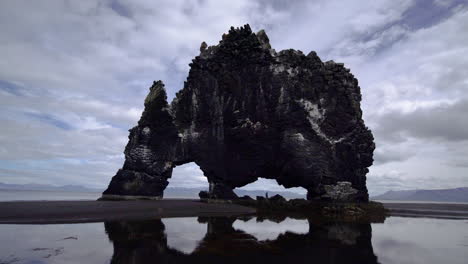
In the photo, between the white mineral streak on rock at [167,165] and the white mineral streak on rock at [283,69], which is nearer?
the white mineral streak on rock at [283,69]

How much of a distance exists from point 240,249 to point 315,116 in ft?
116

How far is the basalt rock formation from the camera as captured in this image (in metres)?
45.6

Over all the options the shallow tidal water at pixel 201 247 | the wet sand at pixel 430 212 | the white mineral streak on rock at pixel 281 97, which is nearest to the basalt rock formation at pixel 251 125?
the white mineral streak on rock at pixel 281 97

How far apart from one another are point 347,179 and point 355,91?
49.2 ft

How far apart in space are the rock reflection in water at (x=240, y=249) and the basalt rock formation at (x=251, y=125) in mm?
28348

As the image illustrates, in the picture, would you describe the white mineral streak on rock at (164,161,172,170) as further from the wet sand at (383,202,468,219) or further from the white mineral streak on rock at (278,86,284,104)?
the wet sand at (383,202,468,219)

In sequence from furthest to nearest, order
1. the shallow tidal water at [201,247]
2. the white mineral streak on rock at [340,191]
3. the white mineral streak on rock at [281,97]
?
the white mineral streak on rock at [281,97] < the white mineral streak on rock at [340,191] < the shallow tidal water at [201,247]

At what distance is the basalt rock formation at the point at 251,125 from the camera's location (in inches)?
1796

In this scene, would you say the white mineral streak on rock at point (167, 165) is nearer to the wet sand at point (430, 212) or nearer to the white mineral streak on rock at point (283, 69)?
the white mineral streak on rock at point (283, 69)

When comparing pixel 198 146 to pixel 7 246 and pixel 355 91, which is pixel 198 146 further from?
pixel 7 246

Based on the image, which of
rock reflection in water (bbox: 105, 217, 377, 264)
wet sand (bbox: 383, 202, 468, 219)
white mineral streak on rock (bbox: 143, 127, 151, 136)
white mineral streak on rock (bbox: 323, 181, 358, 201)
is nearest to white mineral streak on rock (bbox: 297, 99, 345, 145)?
white mineral streak on rock (bbox: 323, 181, 358, 201)

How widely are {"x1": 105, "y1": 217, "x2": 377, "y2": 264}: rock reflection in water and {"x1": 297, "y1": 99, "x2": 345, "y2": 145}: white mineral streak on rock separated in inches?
1094

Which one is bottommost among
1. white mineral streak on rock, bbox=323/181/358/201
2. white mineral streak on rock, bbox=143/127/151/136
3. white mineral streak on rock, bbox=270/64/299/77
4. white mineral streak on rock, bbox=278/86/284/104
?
white mineral streak on rock, bbox=323/181/358/201

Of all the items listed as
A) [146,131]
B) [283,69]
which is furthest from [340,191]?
[146,131]
